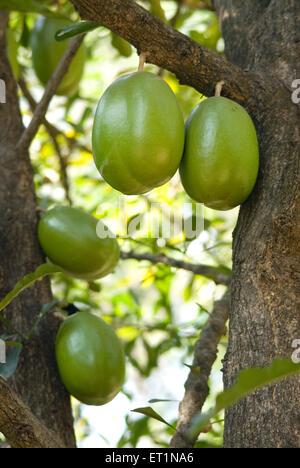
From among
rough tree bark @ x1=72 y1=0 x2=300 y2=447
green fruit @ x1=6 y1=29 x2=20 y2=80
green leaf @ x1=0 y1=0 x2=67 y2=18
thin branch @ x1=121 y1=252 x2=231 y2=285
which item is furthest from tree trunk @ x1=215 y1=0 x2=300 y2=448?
green fruit @ x1=6 y1=29 x2=20 y2=80

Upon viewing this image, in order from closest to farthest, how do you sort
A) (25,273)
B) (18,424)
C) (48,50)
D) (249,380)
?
(249,380)
(18,424)
(25,273)
(48,50)

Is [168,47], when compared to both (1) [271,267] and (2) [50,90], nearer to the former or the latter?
(1) [271,267]

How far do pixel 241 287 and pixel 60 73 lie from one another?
915mm

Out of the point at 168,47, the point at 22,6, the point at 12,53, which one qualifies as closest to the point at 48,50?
the point at 12,53

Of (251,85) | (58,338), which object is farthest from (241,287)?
(58,338)

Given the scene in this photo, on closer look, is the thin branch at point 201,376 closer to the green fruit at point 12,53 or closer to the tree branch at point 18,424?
the tree branch at point 18,424

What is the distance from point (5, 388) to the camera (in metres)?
1.08

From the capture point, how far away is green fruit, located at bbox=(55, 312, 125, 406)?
148cm

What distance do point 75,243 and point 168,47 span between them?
26.6 inches

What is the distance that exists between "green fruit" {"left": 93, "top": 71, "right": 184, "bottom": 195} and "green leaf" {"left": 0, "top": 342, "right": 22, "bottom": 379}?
48cm

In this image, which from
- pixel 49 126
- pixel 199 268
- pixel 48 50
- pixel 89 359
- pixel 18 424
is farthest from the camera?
pixel 49 126

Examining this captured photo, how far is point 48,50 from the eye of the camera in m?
2.06

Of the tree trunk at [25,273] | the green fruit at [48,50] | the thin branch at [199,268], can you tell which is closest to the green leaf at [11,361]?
the tree trunk at [25,273]

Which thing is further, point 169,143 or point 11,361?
point 11,361
